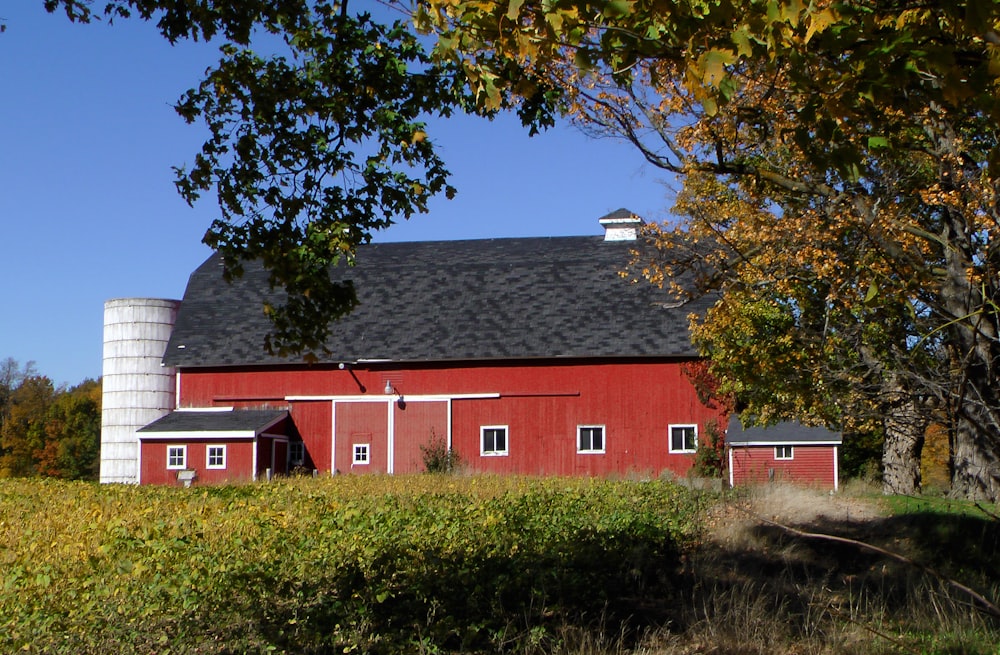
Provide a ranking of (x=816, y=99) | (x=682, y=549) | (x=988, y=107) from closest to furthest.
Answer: (x=988, y=107) < (x=816, y=99) < (x=682, y=549)

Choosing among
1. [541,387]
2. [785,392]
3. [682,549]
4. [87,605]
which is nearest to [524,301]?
[541,387]

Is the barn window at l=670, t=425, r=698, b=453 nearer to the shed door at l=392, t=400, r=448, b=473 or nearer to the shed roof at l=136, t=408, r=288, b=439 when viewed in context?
the shed door at l=392, t=400, r=448, b=473

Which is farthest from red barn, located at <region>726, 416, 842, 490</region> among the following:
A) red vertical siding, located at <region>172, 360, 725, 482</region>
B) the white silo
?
the white silo

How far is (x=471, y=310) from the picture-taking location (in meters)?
32.3

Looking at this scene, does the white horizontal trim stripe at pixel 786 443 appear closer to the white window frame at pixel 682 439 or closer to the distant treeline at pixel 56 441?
the white window frame at pixel 682 439

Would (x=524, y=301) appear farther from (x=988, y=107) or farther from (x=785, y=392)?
(x=988, y=107)

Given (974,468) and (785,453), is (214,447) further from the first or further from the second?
(974,468)

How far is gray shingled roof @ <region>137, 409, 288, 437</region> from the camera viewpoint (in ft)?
96.7

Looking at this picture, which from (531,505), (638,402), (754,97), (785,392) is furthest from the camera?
(638,402)

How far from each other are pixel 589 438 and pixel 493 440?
8.92 feet

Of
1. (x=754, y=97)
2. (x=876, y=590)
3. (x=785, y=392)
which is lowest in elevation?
(x=876, y=590)

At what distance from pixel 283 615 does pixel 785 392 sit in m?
14.6

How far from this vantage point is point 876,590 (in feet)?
28.0

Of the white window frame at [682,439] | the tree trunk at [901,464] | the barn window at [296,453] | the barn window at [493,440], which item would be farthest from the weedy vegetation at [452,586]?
the barn window at [296,453]
